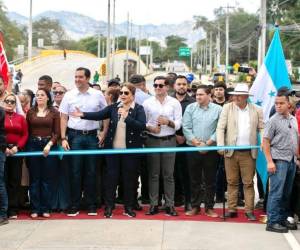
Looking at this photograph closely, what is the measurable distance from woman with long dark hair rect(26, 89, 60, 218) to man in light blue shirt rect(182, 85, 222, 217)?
190 centimetres

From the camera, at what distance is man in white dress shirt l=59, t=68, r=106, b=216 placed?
322 inches

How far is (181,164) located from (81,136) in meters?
1.62

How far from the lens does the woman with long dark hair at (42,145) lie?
799 centimetres

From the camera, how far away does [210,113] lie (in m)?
8.20

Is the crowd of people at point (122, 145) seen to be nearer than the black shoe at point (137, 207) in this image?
Yes

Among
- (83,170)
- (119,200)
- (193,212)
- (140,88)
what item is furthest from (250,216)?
(140,88)

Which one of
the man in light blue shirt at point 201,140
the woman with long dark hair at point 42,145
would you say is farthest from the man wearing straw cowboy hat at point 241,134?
the woman with long dark hair at point 42,145

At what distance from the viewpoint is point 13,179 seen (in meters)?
8.09

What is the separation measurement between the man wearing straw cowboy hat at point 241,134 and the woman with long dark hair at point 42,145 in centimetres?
234

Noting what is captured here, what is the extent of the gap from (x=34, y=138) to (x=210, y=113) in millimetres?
2511

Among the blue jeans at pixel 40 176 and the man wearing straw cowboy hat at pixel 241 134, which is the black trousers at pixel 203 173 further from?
the blue jeans at pixel 40 176

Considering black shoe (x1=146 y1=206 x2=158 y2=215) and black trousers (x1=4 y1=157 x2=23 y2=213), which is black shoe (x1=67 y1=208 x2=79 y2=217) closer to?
black trousers (x1=4 y1=157 x2=23 y2=213)

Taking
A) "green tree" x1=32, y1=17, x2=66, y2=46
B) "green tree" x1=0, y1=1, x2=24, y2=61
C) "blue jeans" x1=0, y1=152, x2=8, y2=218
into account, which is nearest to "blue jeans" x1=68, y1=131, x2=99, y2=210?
"blue jeans" x1=0, y1=152, x2=8, y2=218

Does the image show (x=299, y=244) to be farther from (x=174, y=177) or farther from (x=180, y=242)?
(x=174, y=177)
